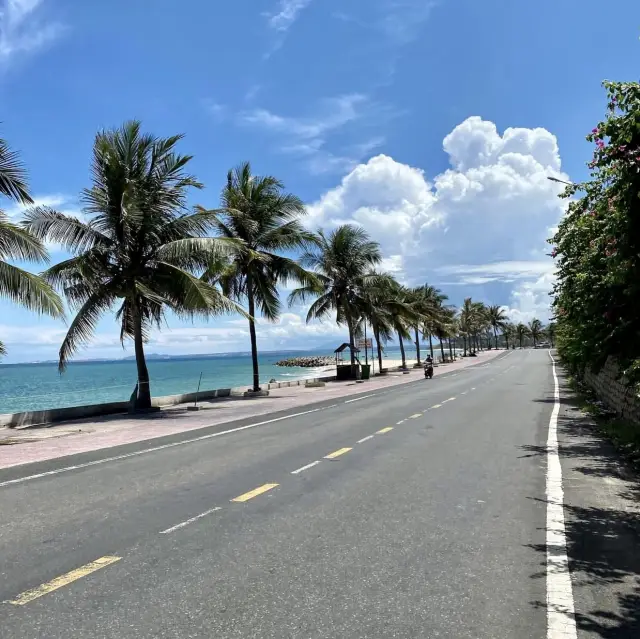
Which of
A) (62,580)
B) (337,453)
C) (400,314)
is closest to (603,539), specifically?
(62,580)

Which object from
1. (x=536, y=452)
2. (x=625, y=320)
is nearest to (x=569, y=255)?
(x=625, y=320)

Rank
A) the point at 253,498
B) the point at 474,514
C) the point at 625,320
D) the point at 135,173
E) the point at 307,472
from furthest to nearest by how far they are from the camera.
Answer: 1. the point at 135,173
2. the point at 625,320
3. the point at 307,472
4. the point at 253,498
5. the point at 474,514

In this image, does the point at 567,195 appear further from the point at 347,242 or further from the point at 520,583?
the point at 347,242

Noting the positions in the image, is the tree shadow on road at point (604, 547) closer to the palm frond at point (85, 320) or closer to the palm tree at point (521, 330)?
the palm frond at point (85, 320)

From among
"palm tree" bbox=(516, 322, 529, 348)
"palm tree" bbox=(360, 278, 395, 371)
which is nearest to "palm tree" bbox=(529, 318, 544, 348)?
"palm tree" bbox=(516, 322, 529, 348)

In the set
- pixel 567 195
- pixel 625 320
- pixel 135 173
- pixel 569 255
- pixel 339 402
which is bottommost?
pixel 339 402

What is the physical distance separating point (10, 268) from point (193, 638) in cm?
→ 1243

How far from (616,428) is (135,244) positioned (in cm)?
1660

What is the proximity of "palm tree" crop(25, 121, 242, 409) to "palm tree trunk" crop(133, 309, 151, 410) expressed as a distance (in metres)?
0.04

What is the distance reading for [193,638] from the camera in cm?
362

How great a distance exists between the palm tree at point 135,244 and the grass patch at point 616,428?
1215 centimetres

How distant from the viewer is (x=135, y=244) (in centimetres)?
2148

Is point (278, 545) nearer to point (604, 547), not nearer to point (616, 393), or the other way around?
point (604, 547)

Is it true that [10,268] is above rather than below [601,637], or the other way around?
above
